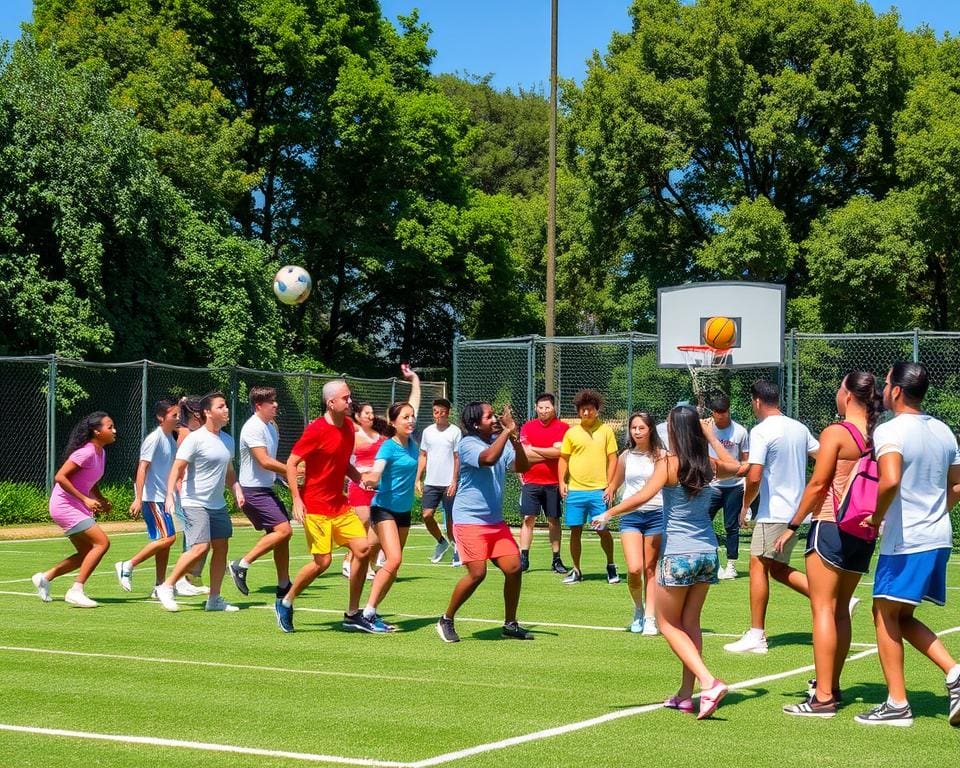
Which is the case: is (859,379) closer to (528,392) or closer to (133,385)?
(528,392)

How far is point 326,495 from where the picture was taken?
1115 centimetres

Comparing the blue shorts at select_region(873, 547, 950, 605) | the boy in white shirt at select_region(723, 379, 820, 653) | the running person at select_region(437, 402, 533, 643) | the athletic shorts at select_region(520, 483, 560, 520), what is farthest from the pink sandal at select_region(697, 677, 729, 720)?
the athletic shorts at select_region(520, 483, 560, 520)

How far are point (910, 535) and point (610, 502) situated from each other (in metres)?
5.46

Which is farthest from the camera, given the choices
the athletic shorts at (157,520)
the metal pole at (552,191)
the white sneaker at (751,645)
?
the metal pole at (552,191)

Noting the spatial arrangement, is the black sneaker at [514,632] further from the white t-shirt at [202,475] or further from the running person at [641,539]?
the white t-shirt at [202,475]

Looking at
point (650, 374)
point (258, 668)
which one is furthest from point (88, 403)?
point (258, 668)

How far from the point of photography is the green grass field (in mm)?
6750

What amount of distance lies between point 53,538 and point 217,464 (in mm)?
10734

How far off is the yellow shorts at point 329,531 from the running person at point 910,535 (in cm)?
502

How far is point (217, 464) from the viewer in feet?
40.2

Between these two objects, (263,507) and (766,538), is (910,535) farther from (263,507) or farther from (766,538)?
(263,507)

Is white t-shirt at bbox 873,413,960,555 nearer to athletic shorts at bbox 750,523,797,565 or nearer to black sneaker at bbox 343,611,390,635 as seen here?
athletic shorts at bbox 750,523,797,565

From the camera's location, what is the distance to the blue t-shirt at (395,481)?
472 inches

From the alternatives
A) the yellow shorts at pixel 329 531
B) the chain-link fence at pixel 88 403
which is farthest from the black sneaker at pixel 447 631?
the chain-link fence at pixel 88 403
